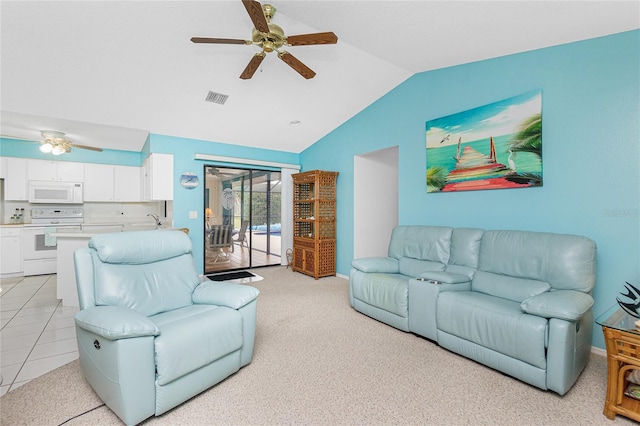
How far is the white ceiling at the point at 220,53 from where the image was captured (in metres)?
2.30

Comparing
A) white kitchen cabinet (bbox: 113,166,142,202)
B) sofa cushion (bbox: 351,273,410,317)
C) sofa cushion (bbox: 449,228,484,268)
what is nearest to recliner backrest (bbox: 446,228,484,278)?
sofa cushion (bbox: 449,228,484,268)

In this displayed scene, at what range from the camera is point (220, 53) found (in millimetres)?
3002

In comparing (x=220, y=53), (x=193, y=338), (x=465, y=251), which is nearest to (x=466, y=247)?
(x=465, y=251)

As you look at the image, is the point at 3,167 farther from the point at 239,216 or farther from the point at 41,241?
the point at 239,216

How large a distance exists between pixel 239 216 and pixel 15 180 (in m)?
3.95

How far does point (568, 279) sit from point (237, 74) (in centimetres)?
385

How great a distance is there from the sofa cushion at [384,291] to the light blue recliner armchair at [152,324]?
1448 millimetres

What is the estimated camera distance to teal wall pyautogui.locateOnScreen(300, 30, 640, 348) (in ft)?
7.47

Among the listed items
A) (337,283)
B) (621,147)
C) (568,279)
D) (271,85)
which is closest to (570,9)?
(621,147)

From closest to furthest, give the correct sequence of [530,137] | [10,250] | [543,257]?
[543,257]
[530,137]
[10,250]

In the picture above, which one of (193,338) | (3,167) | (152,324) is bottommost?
(193,338)

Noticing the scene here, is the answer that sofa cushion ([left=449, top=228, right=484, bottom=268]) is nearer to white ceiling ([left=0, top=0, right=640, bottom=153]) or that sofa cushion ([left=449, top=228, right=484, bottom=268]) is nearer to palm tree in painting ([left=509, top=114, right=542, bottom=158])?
palm tree in painting ([left=509, top=114, right=542, bottom=158])

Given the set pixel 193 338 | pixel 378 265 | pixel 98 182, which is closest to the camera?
pixel 193 338

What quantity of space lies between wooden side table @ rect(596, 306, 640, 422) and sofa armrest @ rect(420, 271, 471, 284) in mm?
1026
